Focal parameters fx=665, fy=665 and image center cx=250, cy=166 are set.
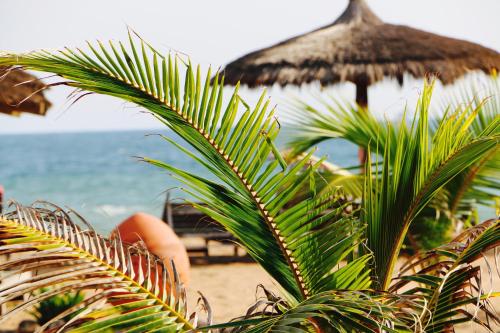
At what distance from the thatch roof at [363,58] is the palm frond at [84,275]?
5.52m

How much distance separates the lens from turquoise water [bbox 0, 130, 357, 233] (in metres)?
34.2

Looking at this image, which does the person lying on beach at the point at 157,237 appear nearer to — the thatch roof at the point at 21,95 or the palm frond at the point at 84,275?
the thatch roof at the point at 21,95

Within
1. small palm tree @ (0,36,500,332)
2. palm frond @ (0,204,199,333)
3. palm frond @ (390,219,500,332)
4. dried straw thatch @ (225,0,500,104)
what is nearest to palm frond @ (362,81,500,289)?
small palm tree @ (0,36,500,332)

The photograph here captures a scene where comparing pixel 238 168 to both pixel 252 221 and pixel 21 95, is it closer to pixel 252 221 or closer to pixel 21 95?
pixel 252 221

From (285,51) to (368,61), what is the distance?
40.6 inches

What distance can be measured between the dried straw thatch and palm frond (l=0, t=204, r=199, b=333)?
572 centimetres

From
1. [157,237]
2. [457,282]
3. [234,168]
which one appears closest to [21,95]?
[157,237]

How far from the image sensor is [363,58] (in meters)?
7.65

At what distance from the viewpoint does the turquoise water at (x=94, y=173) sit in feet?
112

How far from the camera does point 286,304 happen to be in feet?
7.30

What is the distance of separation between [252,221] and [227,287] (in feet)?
15.3

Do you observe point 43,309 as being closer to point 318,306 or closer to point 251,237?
point 251,237

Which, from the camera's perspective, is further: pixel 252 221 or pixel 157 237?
pixel 157 237

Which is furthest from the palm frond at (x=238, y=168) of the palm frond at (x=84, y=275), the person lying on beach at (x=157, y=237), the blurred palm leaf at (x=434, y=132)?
the person lying on beach at (x=157, y=237)
